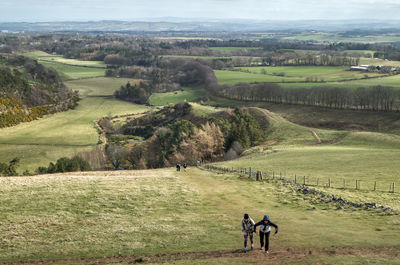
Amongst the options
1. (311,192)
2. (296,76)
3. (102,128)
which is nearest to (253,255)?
(311,192)

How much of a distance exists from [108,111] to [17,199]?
388 feet

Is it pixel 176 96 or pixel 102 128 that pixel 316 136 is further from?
Result: pixel 176 96

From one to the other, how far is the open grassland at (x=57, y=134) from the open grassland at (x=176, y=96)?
10531 millimetres

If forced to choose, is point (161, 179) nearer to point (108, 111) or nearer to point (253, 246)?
point (253, 246)

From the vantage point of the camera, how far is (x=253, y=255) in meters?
22.7

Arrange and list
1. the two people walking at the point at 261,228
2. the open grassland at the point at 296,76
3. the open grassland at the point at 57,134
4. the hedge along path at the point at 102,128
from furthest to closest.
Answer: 1. the open grassland at the point at 296,76
2. the hedge along path at the point at 102,128
3. the open grassland at the point at 57,134
4. the two people walking at the point at 261,228

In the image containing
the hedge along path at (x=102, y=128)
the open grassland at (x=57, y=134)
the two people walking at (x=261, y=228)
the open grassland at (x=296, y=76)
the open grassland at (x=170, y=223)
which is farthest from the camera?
the open grassland at (x=296, y=76)

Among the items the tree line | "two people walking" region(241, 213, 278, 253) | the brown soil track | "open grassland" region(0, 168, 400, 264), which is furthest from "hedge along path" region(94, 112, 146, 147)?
"two people walking" region(241, 213, 278, 253)

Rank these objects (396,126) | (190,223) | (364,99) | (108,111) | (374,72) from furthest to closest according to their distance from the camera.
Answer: (374,72) < (108,111) < (364,99) < (396,126) < (190,223)

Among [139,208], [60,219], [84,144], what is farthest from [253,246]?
[84,144]

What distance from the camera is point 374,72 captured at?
17725 centimetres

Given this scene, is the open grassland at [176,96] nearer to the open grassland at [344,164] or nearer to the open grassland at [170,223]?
the open grassland at [344,164]

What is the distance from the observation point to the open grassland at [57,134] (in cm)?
9094

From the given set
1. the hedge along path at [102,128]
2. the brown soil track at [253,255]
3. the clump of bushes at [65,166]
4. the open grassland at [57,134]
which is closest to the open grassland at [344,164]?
the brown soil track at [253,255]
